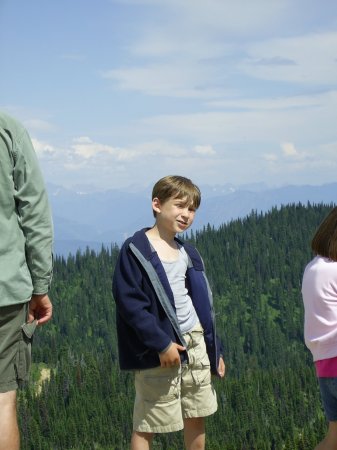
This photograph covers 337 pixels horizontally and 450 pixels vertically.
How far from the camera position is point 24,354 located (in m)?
8.52

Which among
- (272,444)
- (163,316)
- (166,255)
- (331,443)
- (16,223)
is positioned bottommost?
(272,444)

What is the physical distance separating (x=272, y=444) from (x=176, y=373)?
186m

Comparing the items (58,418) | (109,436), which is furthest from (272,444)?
(58,418)

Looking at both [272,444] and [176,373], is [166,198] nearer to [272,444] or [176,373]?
[176,373]

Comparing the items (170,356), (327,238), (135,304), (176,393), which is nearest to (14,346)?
(135,304)

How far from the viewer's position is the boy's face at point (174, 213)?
34.6 feet

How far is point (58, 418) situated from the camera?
19575 cm

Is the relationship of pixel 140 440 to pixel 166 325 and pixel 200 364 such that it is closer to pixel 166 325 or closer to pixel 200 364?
pixel 200 364

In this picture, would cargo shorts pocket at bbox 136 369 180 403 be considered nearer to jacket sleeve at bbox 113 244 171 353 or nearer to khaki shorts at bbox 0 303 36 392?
jacket sleeve at bbox 113 244 171 353

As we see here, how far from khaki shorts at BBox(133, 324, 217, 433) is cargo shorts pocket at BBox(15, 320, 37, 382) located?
85.8 inches

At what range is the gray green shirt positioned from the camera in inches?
328

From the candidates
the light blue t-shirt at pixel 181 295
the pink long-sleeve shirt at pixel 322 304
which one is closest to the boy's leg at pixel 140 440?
the light blue t-shirt at pixel 181 295

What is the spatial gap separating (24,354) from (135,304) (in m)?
1.98

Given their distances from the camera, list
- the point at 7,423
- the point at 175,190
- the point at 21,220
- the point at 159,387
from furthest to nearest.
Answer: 1. the point at 175,190
2. the point at 159,387
3. the point at 21,220
4. the point at 7,423
